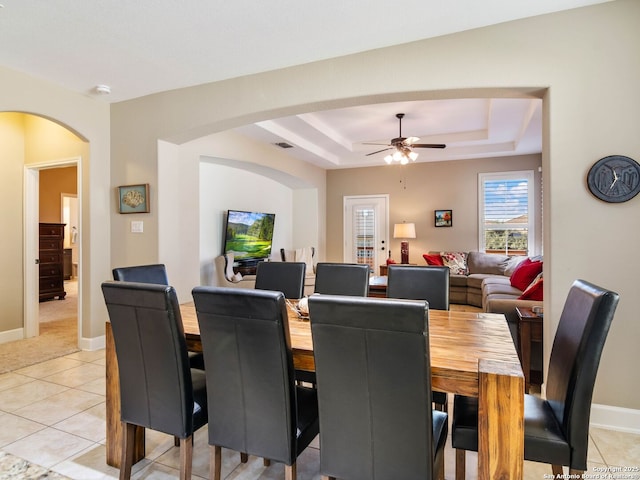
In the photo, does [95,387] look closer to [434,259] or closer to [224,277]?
[224,277]

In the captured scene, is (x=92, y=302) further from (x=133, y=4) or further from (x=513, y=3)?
(x=513, y=3)

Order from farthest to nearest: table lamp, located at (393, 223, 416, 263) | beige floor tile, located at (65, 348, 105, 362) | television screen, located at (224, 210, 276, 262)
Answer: table lamp, located at (393, 223, 416, 263) < television screen, located at (224, 210, 276, 262) < beige floor tile, located at (65, 348, 105, 362)

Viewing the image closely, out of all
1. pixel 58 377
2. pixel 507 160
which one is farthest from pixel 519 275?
pixel 58 377

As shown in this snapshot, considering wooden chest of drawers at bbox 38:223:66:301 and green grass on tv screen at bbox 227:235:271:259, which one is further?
wooden chest of drawers at bbox 38:223:66:301

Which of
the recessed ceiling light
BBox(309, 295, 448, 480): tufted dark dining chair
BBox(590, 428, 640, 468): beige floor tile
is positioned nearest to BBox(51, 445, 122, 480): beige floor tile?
BBox(309, 295, 448, 480): tufted dark dining chair

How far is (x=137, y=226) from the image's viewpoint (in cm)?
391

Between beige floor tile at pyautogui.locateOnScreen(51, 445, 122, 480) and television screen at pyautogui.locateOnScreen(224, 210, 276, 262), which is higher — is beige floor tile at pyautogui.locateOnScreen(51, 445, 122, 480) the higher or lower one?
the lower one

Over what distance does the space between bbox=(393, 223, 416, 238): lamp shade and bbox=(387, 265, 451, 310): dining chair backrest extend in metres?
4.43

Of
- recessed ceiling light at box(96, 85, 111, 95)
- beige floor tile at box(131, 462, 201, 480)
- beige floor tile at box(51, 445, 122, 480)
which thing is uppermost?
recessed ceiling light at box(96, 85, 111, 95)

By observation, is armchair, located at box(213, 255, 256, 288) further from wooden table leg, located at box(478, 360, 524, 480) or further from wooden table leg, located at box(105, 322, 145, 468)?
wooden table leg, located at box(478, 360, 524, 480)

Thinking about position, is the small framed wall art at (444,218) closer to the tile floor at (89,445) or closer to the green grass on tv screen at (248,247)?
the green grass on tv screen at (248,247)

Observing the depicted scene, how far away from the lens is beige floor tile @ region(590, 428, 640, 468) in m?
2.01

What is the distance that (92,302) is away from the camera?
3.96 m

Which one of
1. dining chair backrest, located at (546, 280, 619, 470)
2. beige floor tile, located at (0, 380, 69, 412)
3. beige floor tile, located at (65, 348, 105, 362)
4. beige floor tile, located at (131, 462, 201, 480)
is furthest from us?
beige floor tile, located at (65, 348, 105, 362)
